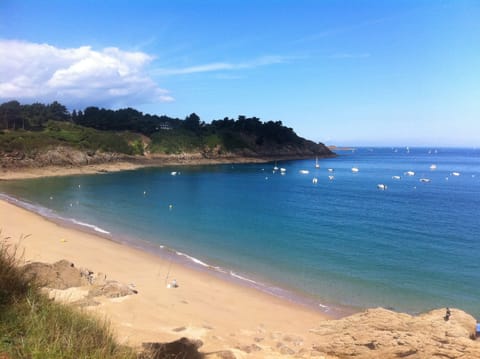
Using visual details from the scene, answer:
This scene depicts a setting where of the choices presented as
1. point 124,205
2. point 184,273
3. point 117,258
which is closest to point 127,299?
point 184,273

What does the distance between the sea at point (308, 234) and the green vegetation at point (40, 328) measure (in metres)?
11.0

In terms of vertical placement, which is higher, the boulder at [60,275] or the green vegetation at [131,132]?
the green vegetation at [131,132]

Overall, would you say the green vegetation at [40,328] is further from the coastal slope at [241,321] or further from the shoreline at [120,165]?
the shoreline at [120,165]

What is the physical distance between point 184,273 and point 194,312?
5.03 meters

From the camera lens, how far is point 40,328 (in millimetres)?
4723

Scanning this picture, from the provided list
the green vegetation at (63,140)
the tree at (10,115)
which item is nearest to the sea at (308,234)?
the green vegetation at (63,140)

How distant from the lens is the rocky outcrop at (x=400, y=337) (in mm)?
9203

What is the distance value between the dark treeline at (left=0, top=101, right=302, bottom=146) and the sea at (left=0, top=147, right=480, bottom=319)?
166 ft

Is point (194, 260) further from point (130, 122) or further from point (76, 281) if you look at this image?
point (130, 122)

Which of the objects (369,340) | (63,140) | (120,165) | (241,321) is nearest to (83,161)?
(63,140)

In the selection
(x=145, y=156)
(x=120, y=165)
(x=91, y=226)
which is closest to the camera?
(x=91, y=226)

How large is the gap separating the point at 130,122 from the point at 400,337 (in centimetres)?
11331

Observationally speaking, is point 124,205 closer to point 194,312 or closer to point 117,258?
point 117,258

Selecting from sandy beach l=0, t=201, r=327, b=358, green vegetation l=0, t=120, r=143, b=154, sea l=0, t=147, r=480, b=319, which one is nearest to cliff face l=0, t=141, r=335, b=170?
green vegetation l=0, t=120, r=143, b=154
